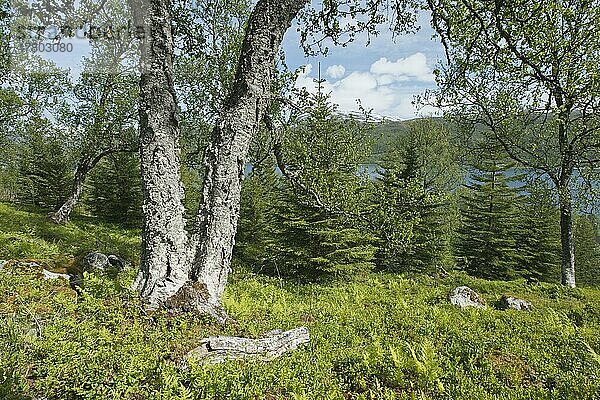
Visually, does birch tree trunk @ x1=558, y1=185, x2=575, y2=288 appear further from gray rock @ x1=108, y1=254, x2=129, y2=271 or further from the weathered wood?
gray rock @ x1=108, y1=254, x2=129, y2=271

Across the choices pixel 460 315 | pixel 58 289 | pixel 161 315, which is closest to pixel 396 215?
pixel 460 315

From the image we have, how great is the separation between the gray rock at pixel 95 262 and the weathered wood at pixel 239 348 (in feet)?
15.2

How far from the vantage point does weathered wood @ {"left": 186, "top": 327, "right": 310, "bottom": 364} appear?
172 inches

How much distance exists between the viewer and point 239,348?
15.1 ft

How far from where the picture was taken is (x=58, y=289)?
5.95 m

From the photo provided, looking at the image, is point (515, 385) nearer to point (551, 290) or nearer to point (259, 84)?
point (259, 84)

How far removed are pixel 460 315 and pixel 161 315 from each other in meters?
6.72

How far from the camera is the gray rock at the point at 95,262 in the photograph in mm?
8028

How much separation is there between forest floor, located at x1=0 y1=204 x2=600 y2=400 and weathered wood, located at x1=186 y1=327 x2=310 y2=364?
0.16 meters

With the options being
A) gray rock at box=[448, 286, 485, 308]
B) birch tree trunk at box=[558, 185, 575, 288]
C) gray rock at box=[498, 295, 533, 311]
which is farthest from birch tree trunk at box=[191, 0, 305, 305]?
birch tree trunk at box=[558, 185, 575, 288]

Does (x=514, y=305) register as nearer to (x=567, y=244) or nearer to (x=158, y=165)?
(x=567, y=244)

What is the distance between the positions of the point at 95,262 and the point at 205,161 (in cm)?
424

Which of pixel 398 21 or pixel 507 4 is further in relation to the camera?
pixel 398 21

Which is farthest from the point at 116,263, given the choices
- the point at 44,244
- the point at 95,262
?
the point at 44,244
